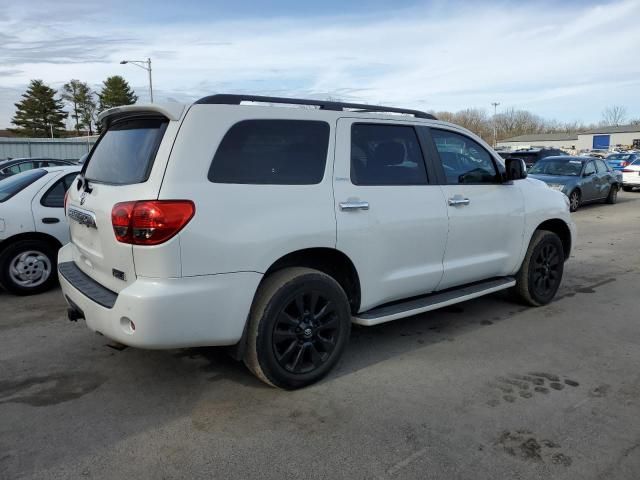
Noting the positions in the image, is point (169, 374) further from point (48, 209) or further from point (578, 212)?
point (578, 212)

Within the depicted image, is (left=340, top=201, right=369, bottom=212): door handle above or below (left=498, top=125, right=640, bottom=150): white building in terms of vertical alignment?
below

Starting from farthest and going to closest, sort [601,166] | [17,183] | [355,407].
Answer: [601,166]
[17,183]
[355,407]

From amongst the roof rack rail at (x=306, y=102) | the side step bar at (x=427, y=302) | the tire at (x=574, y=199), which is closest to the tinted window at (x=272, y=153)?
the roof rack rail at (x=306, y=102)

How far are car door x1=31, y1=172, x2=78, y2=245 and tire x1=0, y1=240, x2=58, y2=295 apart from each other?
0.60ft

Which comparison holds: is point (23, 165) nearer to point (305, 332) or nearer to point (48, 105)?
point (305, 332)

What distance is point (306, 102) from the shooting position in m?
3.85

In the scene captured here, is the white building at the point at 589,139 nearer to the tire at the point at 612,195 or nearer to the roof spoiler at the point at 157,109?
the tire at the point at 612,195

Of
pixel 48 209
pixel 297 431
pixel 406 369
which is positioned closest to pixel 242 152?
pixel 297 431

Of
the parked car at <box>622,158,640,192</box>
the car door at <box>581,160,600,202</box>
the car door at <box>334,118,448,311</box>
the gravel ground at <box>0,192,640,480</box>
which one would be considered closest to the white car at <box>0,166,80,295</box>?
the gravel ground at <box>0,192,640,480</box>

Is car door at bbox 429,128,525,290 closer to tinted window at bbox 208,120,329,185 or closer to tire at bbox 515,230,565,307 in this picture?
tire at bbox 515,230,565,307

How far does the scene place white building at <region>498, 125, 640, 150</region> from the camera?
95625mm

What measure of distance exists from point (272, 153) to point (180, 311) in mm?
1179

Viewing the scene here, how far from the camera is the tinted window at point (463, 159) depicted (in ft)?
15.0

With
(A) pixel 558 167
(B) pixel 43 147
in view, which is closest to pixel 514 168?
(A) pixel 558 167
